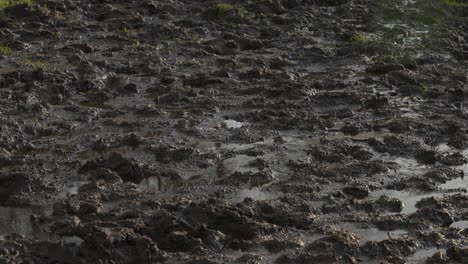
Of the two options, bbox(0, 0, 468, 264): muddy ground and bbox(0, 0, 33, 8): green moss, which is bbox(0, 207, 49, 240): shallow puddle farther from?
bbox(0, 0, 33, 8): green moss

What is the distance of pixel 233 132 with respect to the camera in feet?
31.6

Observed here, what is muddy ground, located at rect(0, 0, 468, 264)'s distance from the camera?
702 centimetres

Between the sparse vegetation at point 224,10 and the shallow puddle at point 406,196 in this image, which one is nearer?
the shallow puddle at point 406,196

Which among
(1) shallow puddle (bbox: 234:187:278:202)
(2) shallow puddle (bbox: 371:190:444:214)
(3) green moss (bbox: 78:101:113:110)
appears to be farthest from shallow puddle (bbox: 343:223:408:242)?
(3) green moss (bbox: 78:101:113:110)

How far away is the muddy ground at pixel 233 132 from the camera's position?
702cm

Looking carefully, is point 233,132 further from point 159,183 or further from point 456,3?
point 456,3

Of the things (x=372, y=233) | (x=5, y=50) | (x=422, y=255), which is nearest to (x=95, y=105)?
(x=5, y=50)

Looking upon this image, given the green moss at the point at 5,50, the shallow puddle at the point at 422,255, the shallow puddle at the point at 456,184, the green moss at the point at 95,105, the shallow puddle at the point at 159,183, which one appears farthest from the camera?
the green moss at the point at 5,50

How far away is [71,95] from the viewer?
10742mm

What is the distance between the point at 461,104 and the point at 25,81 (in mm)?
5530

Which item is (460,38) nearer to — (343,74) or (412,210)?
(343,74)

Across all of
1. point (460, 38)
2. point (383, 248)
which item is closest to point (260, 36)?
point (460, 38)

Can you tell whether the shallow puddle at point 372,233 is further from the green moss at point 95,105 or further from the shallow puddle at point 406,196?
the green moss at point 95,105

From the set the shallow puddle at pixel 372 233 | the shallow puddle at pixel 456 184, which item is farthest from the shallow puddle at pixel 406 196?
the shallow puddle at pixel 372 233
